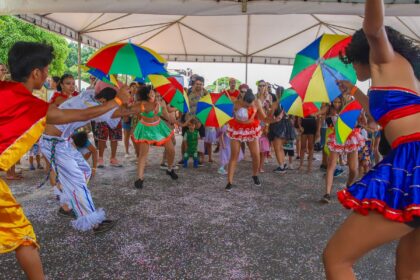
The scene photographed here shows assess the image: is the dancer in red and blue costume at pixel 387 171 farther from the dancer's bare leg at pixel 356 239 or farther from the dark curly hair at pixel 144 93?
the dark curly hair at pixel 144 93

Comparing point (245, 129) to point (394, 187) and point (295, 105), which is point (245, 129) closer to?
point (295, 105)

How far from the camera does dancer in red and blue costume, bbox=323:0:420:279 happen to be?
1.36 metres

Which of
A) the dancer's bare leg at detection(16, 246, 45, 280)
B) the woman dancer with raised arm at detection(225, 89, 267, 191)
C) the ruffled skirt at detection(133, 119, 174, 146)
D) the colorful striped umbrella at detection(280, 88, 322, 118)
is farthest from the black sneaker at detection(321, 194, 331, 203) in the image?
the dancer's bare leg at detection(16, 246, 45, 280)

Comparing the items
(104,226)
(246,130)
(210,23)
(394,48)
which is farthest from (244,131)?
(210,23)

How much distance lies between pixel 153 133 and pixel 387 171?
4.43 m

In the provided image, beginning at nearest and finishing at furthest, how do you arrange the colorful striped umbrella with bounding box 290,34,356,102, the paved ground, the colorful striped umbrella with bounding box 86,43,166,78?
the paved ground → the colorful striped umbrella with bounding box 290,34,356,102 → the colorful striped umbrella with bounding box 86,43,166,78

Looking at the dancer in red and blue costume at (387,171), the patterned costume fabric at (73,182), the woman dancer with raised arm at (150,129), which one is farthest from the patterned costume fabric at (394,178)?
the woman dancer with raised arm at (150,129)

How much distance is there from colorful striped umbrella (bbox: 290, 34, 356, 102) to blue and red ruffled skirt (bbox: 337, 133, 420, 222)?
1.82m

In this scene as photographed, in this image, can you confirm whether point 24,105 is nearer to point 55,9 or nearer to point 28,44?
point 28,44

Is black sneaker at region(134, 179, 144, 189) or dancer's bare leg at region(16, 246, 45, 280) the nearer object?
dancer's bare leg at region(16, 246, 45, 280)

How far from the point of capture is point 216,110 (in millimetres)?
5828

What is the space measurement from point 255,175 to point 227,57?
22.5 ft

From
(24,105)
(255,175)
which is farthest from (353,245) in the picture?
(255,175)

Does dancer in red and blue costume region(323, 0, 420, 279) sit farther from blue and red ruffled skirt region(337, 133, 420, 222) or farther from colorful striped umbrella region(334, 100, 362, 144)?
colorful striped umbrella region(334, 100, 362, 144)
